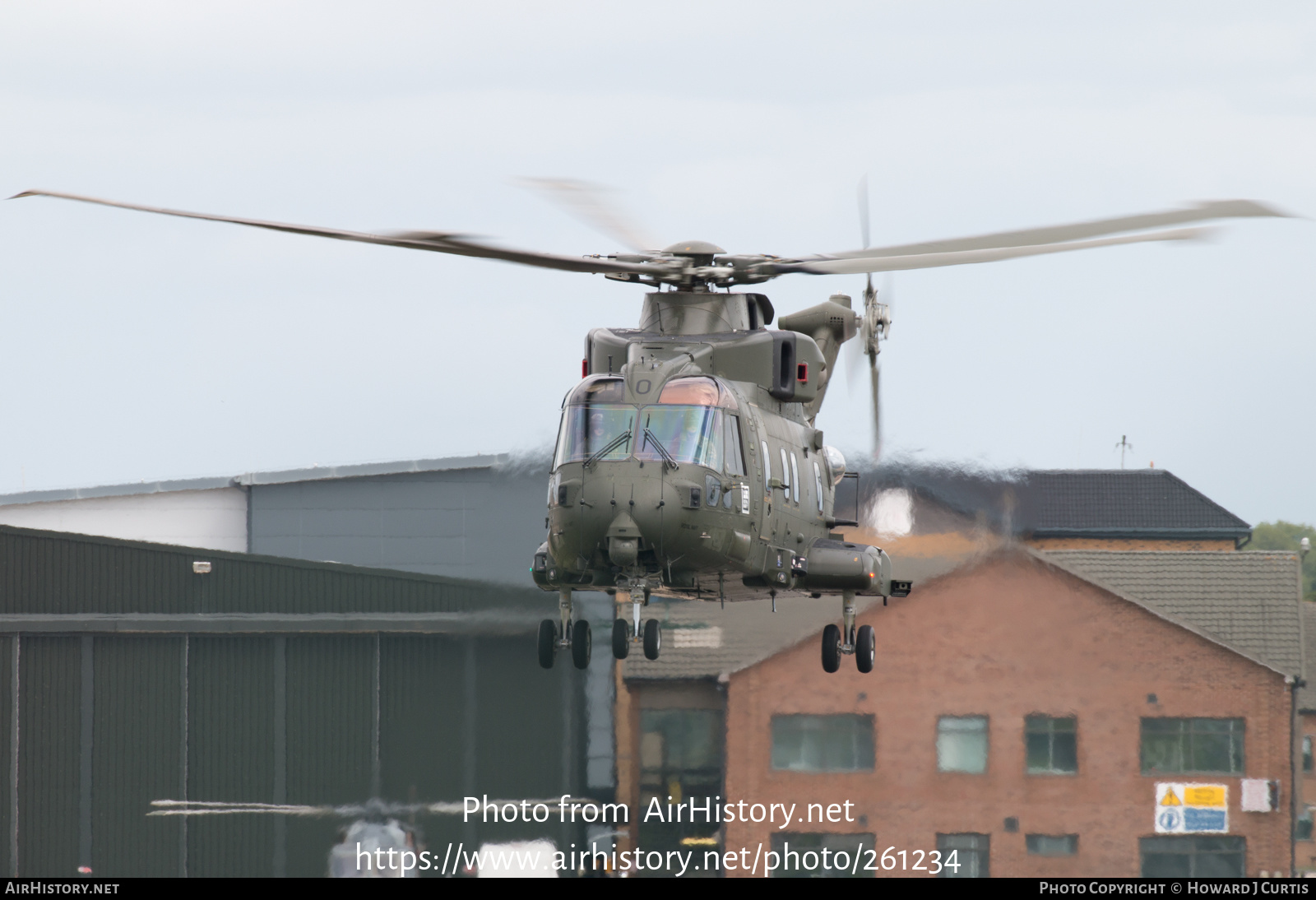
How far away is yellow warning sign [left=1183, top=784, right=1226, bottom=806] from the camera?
39688 mm

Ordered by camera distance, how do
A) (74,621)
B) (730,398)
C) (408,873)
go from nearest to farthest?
(730,398) < (408,873) < (74,621)

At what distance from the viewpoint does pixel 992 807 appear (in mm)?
39875

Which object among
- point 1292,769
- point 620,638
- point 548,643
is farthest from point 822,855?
point 620,638

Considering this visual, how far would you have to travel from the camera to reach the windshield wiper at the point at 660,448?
20.3m

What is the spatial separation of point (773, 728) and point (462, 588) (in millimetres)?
7983

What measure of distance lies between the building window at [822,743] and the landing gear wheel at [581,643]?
18.4 m

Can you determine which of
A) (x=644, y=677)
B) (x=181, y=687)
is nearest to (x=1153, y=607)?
(x=644, y=677)

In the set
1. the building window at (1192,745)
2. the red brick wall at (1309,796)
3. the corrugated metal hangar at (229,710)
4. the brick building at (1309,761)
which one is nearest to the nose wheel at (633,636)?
the corrugated metal hangar at (229,710)

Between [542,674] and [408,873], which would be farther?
[542,674]

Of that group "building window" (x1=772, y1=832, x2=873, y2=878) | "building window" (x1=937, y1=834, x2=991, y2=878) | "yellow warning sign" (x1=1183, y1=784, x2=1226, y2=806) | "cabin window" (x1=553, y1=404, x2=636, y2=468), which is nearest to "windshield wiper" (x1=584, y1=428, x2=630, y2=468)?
"cabin window" (x1=553, y1=404, x2=636, y2=468)

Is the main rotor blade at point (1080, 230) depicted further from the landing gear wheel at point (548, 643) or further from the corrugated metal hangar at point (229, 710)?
the corrugated metal hangar at point (229, 710)

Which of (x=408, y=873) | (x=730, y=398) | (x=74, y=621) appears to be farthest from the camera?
(x=74, y=621)
